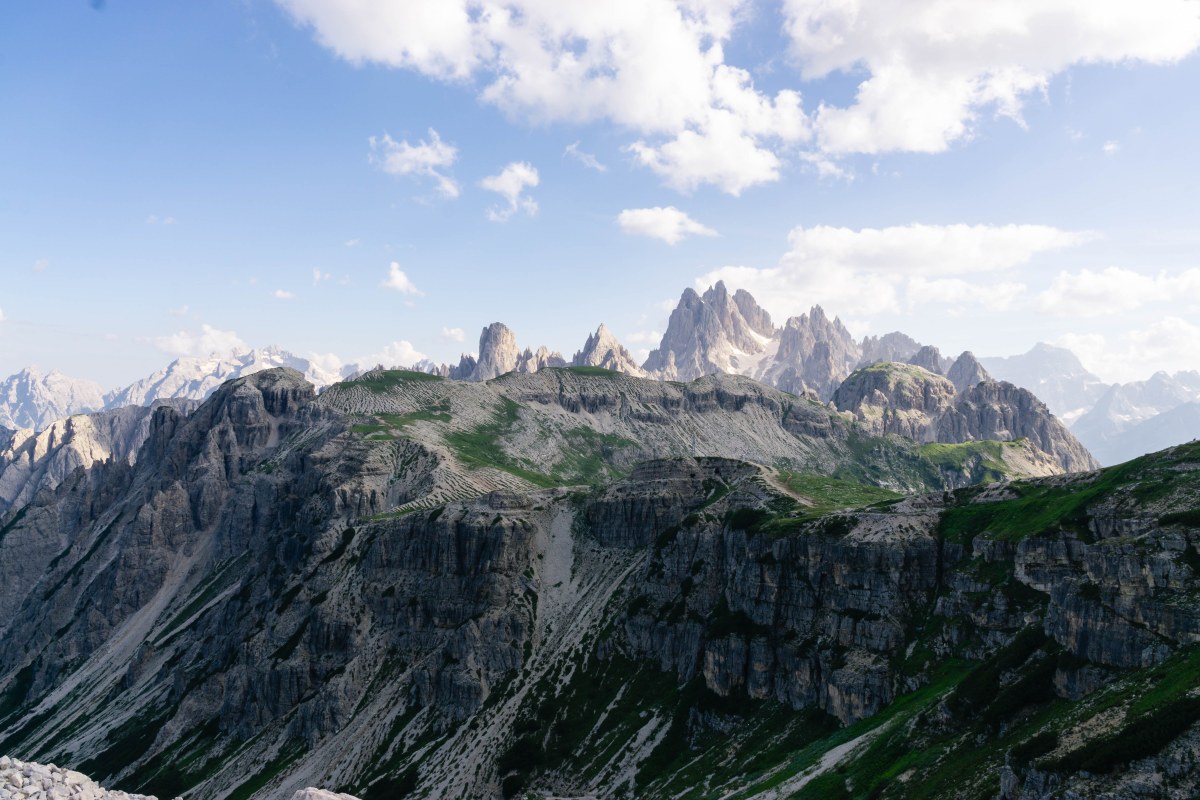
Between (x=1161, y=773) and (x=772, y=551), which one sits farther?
(x=772, y=551)

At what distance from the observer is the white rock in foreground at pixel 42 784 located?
45406mm

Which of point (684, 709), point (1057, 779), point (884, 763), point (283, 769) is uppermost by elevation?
point (1057, 779)

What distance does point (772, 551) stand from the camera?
537ft

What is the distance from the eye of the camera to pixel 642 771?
150 metres

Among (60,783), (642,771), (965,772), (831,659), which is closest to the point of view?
(60,783)

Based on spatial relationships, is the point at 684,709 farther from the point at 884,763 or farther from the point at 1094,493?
the point at 1094,493

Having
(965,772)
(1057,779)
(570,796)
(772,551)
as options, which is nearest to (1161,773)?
(1057,779)

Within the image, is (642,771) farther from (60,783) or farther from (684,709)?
(60,783)

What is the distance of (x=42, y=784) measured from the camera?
4728 centimetres

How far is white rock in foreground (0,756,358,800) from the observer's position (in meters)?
45.4

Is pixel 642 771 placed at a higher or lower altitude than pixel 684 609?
lower

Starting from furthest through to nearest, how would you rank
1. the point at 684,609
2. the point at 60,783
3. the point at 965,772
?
the point at 684,609
the point at 965,772
the point at 60,783

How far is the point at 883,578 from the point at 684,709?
174 ft

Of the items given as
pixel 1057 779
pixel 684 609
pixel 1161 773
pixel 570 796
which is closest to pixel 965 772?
pixel 1057 779
